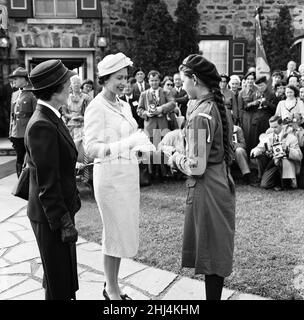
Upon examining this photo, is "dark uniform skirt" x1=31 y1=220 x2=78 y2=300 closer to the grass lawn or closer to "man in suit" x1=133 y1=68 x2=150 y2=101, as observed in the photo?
the grass lawn

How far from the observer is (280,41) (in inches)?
469

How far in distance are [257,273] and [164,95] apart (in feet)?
14.7

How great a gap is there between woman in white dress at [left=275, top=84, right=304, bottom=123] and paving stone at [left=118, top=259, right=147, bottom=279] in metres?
4.02

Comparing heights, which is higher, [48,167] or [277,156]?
[48,167]

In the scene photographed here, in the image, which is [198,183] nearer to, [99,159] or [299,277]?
[99,159]

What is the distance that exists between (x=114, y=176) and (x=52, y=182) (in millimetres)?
738

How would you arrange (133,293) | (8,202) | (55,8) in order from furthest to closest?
(55,8)
(8,202)
(133,293)

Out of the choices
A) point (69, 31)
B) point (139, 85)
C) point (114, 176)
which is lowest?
point (114, 176)

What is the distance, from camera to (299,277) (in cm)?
363

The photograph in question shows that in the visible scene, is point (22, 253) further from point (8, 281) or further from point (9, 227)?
point (9, 227)

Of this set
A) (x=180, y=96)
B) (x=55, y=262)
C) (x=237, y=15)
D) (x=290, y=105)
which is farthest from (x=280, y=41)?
(x=55, y=262)

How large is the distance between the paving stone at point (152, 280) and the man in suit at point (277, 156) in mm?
3550

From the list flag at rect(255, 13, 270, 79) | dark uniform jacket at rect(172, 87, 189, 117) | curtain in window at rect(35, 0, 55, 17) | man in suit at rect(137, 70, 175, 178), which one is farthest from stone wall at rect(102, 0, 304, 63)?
man in suit at rect(137, 70, 175, 178)

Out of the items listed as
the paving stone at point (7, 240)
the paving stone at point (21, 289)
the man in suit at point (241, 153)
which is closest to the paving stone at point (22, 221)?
the paving stone at point (7, 240)
